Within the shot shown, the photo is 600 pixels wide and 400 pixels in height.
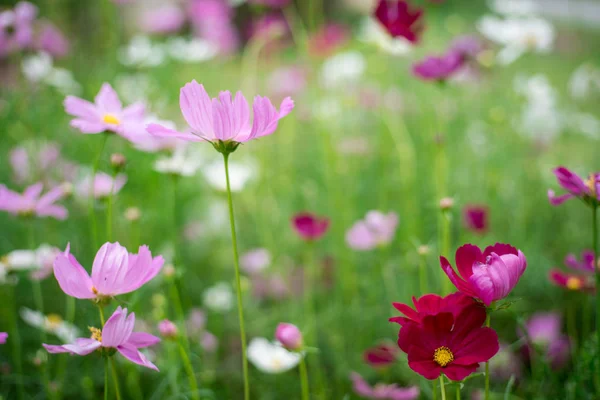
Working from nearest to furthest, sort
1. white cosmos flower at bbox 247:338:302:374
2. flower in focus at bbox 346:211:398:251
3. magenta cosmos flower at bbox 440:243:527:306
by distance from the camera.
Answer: magenta cosmos flower at bbox 440:243:527:306 < white cosmos flower at bbox 247:338:302:374 < flower in focus at bbox 346:211:398:251

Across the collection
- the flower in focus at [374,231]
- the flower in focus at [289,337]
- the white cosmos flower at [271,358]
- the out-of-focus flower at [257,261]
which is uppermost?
the flower in focus at [374,231]

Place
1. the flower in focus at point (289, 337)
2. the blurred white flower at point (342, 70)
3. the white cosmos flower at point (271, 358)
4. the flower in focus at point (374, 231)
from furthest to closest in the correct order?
the blurred white flower at point (342, 70) → the flower in focus at point (374, 231) → the white cosmos flower at point (271, 358) → the flower in focus at point (289, 337)

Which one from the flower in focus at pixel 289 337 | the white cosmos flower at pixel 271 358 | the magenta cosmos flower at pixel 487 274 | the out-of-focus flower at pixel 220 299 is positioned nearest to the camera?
the magenta cosmos flower at pixel 487 274

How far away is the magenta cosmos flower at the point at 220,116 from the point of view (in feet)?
1.40

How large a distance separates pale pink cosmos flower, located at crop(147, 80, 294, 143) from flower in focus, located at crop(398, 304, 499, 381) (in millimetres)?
202

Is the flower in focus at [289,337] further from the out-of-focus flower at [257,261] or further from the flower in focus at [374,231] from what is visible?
the out-of-focus flower at [257,261]

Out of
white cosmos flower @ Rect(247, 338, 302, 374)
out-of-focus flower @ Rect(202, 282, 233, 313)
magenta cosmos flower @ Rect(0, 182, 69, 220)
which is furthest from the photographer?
out-of-focus flower @ Rect(202, 282, 233, 313)

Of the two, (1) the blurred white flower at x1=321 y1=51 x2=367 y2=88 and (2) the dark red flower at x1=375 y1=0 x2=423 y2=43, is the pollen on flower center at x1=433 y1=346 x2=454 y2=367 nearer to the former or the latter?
(2) the dark red flower at x1=375 y1=0 x2=423 y2=43

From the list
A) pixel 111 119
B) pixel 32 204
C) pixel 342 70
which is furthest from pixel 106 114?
pixel 342 70

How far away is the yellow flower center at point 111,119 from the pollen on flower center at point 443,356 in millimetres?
398

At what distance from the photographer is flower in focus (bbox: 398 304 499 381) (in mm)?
403

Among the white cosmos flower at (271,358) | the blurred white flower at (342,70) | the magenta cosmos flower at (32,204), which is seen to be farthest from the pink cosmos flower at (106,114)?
the blurred white flower at (342,70)

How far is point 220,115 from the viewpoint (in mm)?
431

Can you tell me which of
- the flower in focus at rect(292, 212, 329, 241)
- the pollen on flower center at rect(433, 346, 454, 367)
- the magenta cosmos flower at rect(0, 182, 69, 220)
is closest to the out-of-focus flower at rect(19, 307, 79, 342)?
the magenta cosmos flower at rect(0, 182, 69, 220)
